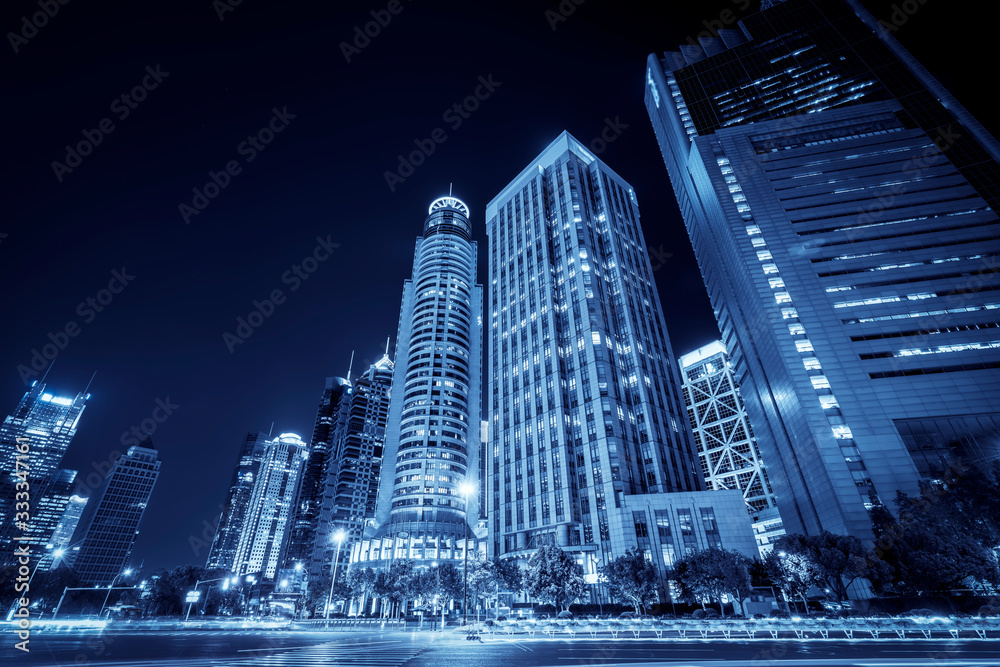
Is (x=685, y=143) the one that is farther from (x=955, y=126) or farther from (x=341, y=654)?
(x=341, y=654)

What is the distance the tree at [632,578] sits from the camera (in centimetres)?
5569

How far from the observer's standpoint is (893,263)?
80.2 m

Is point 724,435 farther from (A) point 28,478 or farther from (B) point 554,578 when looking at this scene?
(A) point 28,478

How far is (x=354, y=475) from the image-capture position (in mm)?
179250

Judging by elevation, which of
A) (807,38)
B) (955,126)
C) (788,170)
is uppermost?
(807,38)

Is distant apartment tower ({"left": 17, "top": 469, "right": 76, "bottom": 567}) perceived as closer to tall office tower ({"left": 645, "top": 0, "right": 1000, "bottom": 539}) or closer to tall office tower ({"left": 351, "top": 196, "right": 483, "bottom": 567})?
tall office tower ({"left": 351, "top": 196, "right": 483, "bottom": 567})

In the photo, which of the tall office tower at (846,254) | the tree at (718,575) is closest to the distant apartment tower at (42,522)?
the tree at (718,575)

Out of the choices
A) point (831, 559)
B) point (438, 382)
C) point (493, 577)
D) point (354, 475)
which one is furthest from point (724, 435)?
point (354, 475)

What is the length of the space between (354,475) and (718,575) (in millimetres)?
155093

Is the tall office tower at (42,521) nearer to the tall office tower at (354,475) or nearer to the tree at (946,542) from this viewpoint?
the tall office tower at (354,475)

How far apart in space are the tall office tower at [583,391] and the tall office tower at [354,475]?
7429 cm

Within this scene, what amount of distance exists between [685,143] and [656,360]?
56804 mm

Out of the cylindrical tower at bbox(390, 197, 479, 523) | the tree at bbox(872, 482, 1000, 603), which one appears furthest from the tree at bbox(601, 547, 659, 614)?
the cylindrical tower at bbox(390, 197, 479, 523)

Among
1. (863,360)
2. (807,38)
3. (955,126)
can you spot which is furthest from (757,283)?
(807,38)
